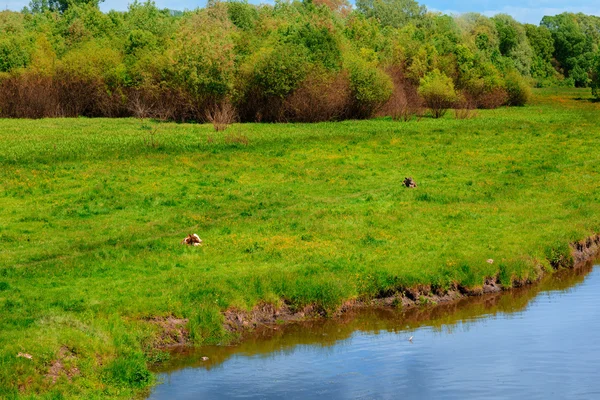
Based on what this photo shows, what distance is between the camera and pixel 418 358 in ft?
67.8

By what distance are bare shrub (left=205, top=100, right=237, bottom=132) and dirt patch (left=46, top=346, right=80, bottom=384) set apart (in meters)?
40.7

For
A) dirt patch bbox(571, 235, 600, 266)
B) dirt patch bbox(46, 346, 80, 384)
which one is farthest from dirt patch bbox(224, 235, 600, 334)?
dirt patch bbox(46, 346, 80, 384)

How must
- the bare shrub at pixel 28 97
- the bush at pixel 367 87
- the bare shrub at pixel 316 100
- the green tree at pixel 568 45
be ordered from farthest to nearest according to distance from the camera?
the green tree at pixel 568 45
the bare shrub at pixel 28 97
the bush at pixel 367 87
the bare shrub at pixel 316 100

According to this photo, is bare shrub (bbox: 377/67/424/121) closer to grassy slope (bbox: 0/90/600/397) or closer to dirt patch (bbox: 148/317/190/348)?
grassy slope (bbox: 0/90/600/397)

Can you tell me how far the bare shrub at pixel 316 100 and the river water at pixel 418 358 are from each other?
147 feet

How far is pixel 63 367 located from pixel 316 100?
5301cm

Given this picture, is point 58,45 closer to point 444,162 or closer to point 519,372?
point 444,162

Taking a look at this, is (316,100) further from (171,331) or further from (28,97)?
(171,331)

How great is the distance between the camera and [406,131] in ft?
198

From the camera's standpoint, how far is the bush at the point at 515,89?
9950 cm

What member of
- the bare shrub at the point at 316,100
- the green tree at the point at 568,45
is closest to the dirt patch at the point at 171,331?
the bare shrub at the point at 316,100

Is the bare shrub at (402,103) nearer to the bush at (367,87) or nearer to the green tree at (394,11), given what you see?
the bush at (367,87)

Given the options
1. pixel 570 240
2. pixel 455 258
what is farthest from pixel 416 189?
pixel 455 258

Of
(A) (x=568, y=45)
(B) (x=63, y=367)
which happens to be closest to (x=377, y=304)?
(B) (x=63, y=367)
